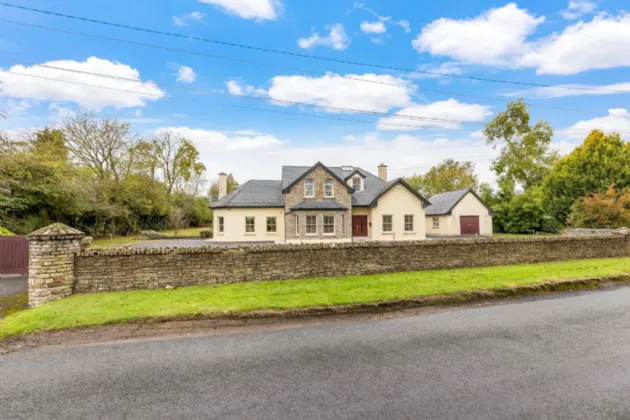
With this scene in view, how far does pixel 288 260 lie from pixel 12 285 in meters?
10.2

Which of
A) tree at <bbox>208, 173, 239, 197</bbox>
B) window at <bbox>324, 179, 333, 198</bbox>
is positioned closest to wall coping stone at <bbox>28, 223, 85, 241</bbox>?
window at <bbox>324, 179, 333, 198</bbox>

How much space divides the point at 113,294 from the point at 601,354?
1126 centimetres

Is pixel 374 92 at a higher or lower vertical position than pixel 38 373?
higher

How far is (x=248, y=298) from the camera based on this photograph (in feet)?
25.7

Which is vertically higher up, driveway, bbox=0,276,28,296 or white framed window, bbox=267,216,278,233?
white framed window, bbox=267,216,278,233

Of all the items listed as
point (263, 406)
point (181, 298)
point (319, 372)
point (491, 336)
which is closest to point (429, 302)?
point (491, 336)

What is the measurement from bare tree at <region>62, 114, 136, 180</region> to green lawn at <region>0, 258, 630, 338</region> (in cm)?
2730

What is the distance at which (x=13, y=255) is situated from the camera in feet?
41.2

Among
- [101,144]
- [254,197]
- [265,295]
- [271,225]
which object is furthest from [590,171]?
[101,144]

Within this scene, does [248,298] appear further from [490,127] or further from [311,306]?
[490,127]

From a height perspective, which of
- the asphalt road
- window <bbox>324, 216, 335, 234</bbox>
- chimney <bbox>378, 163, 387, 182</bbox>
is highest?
chimney <bbox>378, 163, 387, 182</bbox>

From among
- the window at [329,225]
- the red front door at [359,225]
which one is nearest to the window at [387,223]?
the red front door at [359,225]

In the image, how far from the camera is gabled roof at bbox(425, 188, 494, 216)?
1196 inches

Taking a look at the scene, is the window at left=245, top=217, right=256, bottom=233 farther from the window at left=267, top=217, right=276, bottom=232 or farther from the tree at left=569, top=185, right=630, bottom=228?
the tree at left=569, top=185, right=630, bottom=228
